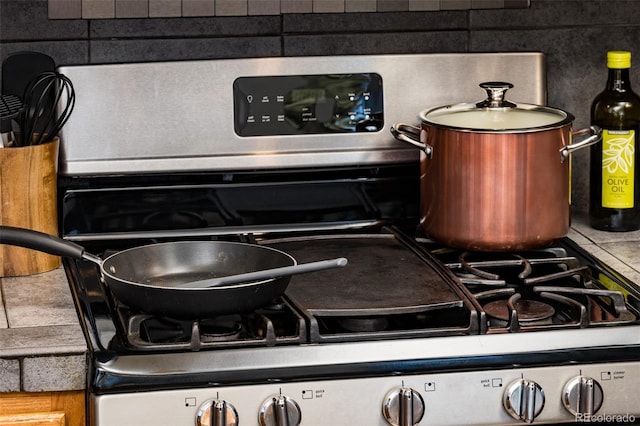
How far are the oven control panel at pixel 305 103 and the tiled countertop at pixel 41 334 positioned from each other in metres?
0.44

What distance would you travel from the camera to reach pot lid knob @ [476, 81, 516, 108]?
1.76 meters

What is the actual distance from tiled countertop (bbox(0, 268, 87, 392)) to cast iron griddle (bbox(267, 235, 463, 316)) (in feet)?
1.00

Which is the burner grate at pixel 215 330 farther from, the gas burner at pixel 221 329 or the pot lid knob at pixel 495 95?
the pot lid knob at pixel 495 95

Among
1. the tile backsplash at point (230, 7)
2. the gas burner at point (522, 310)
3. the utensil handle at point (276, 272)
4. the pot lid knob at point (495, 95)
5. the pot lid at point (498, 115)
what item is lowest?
the gas burner at point (522, 310)

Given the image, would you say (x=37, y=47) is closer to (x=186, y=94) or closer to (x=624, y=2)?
(x=186, y=94)

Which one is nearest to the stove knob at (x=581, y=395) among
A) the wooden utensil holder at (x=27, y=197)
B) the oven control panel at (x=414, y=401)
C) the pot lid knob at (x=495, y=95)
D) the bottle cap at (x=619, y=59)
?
the oven control panel at (x=414, y=401)

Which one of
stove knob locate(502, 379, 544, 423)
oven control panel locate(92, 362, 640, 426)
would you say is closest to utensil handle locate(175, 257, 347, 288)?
oven control panel locate(92, 362, 640, 426)

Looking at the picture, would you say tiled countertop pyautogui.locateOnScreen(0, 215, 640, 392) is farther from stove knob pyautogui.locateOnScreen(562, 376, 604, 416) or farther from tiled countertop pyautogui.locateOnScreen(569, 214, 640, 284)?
stove knob pyautogui.locateOnScreen(562, 376, 604, 416)

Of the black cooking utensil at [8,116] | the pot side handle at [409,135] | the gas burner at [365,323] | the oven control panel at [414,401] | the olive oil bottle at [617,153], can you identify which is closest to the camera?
the oven control panel at [414,401]

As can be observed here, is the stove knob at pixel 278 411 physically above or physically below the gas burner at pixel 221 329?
below

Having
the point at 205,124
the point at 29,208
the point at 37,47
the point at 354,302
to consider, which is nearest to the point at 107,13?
the point at 37,47

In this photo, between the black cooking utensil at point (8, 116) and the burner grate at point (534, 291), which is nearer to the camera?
the burner grate at point (534, 291)

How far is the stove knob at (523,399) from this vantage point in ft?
4.50

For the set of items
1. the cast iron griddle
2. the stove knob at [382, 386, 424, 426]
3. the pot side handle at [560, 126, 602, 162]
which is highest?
the pot side handle at [560, 126, 602, 162]
